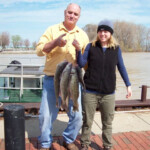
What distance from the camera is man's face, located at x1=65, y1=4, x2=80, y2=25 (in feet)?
9.18

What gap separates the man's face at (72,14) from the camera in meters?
2.80

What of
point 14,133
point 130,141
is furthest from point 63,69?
point 130,141

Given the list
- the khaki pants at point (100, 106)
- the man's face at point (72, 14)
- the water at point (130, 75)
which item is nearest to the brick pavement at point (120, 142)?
the khaki pants at point (100, 106)

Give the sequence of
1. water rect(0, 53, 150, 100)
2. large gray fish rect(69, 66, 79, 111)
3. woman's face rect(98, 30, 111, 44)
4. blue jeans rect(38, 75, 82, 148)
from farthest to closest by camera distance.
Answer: water rect(0, 53, 150, 100)
blue jeans rect(38, 75, 82, 148)
woman's face rect(98, 30, 111, 44)
large gray fish rect(69, 66, 79, 111)

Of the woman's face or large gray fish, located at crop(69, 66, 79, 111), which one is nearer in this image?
large gray fish, located at crop(69, 66, 79, 111)

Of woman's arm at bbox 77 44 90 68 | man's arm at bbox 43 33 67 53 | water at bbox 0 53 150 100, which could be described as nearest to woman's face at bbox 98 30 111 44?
woman's arm at bbox 77 44 90 68

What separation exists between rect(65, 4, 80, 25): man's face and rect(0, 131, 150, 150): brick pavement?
2053 mm

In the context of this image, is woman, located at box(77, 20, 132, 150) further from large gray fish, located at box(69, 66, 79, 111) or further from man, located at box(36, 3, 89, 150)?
large gray fish, located at box(69, 66, 79, 111)

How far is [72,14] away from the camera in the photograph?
9.26 ft

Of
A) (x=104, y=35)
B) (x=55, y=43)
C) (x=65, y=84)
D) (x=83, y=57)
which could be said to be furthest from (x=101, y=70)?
(x=55, y=43)

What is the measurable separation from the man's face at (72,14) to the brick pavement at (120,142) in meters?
2.05

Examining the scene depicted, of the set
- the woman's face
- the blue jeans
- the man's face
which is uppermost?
the man's face

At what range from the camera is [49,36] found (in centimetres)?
298

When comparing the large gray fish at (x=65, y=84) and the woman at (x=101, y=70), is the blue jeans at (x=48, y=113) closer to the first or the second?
the woman at (x=101, y=70)
